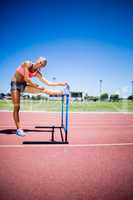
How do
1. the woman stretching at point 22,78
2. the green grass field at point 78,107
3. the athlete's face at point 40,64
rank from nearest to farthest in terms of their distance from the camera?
the woman stretching at point 22,78 → the athlete's face at point 40,64 → the green grass field at point 78,107

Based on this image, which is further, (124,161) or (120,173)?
(124,161)

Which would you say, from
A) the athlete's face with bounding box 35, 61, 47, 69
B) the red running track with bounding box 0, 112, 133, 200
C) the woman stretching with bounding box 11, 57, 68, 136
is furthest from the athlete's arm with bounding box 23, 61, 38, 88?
the red running track with bounding box 0, 112, 133, 200

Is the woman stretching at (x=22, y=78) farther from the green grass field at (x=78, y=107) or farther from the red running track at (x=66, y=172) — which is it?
the green grass field at (x=78, y=107)

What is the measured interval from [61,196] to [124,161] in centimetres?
167

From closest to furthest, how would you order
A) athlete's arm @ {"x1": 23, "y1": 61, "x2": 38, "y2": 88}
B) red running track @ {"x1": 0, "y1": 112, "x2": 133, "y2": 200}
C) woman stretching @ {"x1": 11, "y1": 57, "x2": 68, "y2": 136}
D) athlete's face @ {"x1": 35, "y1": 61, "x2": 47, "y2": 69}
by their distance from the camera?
red running track @ {"x1": 0, "y1": 112, "x2": 133, "y2": 200} → athlete's arm @ {"x1": 23, "y1": 61, "x2": 38, "y2": 88} → woman stretching @ {"x1": 11, "y1": 57, "x2": 68, "y2": 136} → athlete's face @ {"x1": 35, "y1": 61, "x2": 47, "y2": 69}

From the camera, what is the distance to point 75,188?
8.29 ft

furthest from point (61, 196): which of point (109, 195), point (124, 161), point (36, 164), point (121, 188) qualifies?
point (124, 161)

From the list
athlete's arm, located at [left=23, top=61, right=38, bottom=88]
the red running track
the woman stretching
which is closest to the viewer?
the red running track

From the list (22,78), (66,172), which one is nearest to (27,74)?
(22,78)

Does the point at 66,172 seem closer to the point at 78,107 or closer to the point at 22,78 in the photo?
the point at 22,78

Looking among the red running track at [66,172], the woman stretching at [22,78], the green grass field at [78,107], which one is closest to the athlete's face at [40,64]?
the woman stretching at [22,78]

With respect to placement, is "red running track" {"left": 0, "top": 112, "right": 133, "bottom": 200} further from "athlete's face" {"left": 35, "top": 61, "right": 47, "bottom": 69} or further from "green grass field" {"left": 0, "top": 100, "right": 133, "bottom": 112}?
"green grass field" {"left": 0, "top": 100, "right": 133, "bottom": 112}

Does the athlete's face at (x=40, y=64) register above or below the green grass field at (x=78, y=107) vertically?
above

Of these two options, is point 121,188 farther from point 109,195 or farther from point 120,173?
point 120,173
